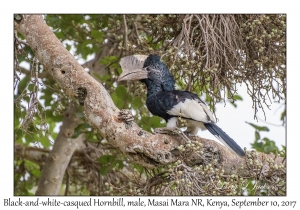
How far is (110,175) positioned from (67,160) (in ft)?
1.13

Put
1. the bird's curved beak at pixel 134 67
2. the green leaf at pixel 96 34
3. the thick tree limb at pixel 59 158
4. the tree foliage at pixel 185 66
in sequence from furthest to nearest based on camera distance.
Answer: the thick tree limb at pixel 59 158 → the green leaf at pixel 96 34 → the bird's curved beak at pixel 134 67 → the tree foliage at pixel 185 66

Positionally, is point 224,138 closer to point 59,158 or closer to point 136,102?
point 136,102

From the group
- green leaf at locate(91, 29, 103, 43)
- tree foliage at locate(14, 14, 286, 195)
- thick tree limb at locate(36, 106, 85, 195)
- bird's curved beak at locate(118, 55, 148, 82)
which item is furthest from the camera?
thick tree limb at locate(36, 106, 85, 195)

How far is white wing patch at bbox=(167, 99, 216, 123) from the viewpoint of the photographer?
10.2ft

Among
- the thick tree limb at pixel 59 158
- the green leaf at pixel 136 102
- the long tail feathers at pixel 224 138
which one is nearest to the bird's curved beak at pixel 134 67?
the long tail feathers at pixel 224 138

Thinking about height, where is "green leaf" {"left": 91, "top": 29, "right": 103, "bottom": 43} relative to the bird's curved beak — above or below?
above

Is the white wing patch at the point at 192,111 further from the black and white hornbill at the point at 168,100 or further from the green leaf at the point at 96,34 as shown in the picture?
the green leaf at the point at 96,34

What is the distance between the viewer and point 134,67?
336 centimetres

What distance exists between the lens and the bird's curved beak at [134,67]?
3.34 metres

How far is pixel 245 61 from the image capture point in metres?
3.36

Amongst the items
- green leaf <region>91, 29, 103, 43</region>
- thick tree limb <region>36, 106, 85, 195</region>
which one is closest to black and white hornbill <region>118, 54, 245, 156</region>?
green leaf <region>91, 29, 103, 43</region>

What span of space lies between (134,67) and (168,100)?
0.31m

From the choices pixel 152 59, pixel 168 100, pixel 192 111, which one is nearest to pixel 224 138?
pixel 192 111

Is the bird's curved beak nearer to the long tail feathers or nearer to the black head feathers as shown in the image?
the black head feathers
